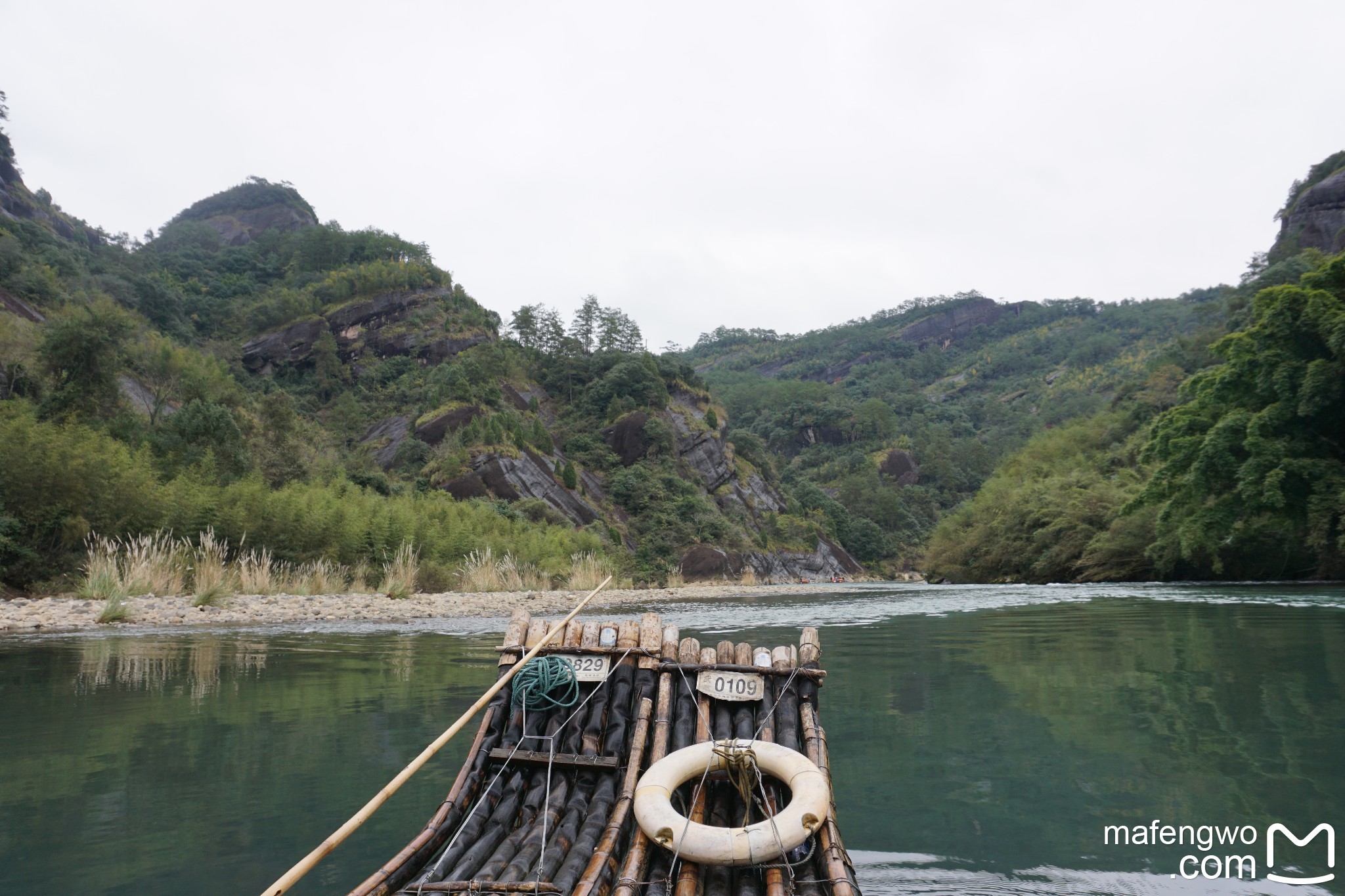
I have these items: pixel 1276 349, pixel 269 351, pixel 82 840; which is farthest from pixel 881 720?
pixel 269 351

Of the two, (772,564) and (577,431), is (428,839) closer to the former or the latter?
(772,564)

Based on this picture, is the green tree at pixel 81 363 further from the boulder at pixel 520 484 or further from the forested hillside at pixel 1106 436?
the forested hillside at pixel 1106 436

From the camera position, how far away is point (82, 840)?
3.55 m

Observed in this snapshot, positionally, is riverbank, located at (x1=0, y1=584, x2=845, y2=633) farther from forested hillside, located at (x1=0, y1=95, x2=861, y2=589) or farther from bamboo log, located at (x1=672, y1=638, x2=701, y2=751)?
bamboo log, located at (x1=672, y1=638, x2=701, y2=751)

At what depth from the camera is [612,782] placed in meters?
3.70

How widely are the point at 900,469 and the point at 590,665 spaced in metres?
83.4

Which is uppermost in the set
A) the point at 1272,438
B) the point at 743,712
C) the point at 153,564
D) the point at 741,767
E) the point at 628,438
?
the point at 628,438

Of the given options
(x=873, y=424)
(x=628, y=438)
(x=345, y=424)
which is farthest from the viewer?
(x=873, y=424)

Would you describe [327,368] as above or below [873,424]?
below

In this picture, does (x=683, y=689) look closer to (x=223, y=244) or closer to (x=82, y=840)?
(x=82, y=840)

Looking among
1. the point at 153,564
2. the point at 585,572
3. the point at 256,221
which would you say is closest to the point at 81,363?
the point at 153,564

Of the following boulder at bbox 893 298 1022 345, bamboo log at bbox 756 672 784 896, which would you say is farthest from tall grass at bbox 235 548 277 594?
boulder at bbox 893 298 1022 345

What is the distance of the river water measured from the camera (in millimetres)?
3352

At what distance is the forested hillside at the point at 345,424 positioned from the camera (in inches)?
685
